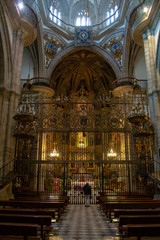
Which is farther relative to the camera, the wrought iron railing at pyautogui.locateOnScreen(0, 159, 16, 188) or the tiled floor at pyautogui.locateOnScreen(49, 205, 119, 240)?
the wrought iron railing at pyautogui.locateOnScreen(0, 159, 16, 188)

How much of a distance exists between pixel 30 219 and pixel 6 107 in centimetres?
800

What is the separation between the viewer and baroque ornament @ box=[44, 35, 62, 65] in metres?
18.7

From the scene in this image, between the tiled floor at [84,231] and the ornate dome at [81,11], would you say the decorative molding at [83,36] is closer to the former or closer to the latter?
the ornate dome at [81,11]

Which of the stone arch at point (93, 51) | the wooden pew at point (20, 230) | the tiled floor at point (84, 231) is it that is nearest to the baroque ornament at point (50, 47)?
the stone arch at point (93, 51)

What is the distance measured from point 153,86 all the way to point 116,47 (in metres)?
9.45

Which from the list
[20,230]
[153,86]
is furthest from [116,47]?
[20,230]

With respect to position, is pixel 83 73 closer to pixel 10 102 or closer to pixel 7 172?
pixel 10 102

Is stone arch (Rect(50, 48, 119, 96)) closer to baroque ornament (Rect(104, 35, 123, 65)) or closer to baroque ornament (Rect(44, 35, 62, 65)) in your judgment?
baroque ornament (Rect(44, 35, 62, 65))

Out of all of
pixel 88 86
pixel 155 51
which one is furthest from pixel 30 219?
pixel 88 86

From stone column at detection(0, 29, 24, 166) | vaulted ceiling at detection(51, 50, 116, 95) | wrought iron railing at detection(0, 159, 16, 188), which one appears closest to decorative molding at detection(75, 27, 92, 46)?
vaulted ceiling at detection(51, 50, 116, 95)

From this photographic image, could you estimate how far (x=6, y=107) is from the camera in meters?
10.4

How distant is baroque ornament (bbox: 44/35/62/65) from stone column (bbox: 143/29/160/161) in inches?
379

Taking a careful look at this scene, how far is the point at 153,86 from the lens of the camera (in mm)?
10734

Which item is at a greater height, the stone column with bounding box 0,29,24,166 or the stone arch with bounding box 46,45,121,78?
the stone arch with bounding box 46,45,121,78
